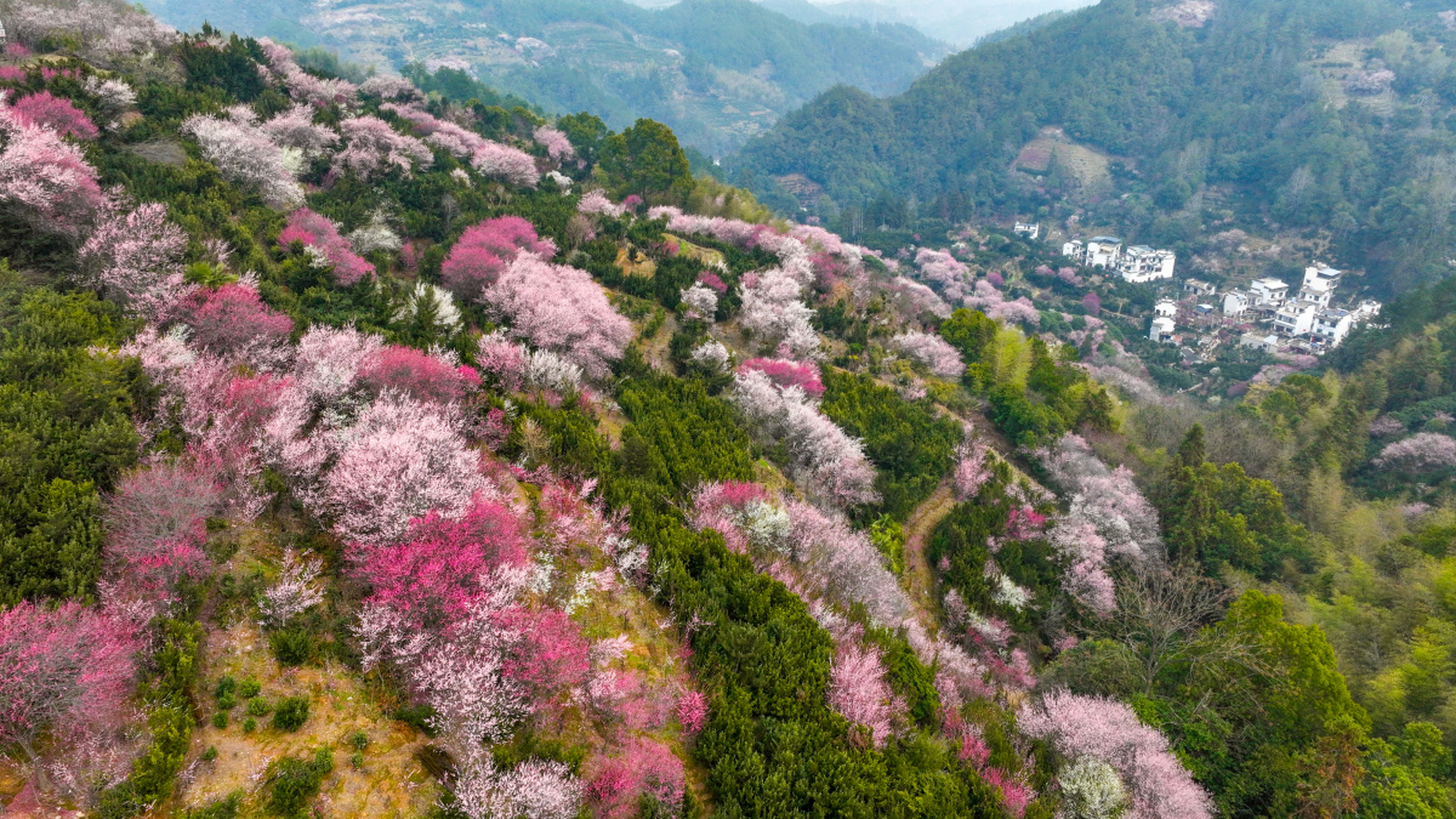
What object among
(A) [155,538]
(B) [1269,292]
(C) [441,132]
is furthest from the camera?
(B) [1269,292]

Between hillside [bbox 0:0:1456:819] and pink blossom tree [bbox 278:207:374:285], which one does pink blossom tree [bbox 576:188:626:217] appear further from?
pink blossom tree [bbox 278:207:374:285]

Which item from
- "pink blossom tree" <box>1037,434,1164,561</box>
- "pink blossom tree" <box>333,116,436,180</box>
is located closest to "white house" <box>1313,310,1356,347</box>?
"pink blossom tree" <box>1037,434,1164,561</box>

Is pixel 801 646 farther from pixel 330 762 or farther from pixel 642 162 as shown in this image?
pixel 642 162

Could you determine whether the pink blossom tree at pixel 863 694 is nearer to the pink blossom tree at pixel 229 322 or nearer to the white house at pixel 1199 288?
the pink blossom tree at pixel 229 322

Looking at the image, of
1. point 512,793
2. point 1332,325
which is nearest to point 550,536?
point 512,793

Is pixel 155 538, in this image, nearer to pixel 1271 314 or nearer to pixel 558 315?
pixel 558 315

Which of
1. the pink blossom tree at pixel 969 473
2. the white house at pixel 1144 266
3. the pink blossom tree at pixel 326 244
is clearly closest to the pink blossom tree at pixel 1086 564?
the pink blossom tree at pixel 969 473
